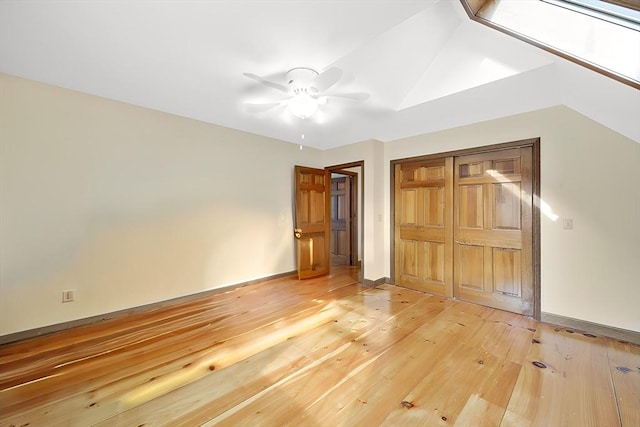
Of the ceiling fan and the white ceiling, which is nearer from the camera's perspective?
the white ceiling

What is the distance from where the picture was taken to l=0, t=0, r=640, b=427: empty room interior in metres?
1.53

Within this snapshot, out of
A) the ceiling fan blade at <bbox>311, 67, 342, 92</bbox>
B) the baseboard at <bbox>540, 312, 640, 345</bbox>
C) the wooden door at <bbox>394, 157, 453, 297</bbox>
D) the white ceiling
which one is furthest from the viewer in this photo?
the wooden door at <bbox>394, 157, 453, 297</bbox>

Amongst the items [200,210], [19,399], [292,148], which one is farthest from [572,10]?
[19,399]

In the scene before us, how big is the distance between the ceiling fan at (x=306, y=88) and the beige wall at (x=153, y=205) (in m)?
1.50

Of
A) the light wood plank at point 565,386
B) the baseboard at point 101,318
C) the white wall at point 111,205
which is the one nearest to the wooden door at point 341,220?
the white wall at point 111,205

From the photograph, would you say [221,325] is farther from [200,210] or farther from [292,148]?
[292,148]

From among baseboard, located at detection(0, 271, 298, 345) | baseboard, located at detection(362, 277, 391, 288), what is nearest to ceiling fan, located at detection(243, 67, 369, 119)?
baseboard, located at detection(0, 271, 298, 345)

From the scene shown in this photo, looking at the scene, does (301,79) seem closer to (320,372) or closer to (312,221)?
(320,372)

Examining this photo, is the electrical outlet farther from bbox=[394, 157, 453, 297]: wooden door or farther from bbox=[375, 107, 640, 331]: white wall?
bbox=[375, 107, 640, 331]: white wall

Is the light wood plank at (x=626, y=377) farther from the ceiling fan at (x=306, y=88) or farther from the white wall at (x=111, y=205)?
the white wall at (x=111, y=205)

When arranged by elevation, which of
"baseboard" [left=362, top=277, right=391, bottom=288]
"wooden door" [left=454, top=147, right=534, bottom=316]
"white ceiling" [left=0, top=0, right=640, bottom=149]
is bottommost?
"baseboard" [left=362, top=277, right=391, bottom=288]

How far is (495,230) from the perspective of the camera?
2.97 meters

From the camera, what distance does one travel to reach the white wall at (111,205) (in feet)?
7.27

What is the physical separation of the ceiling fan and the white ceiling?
0.25 feet
